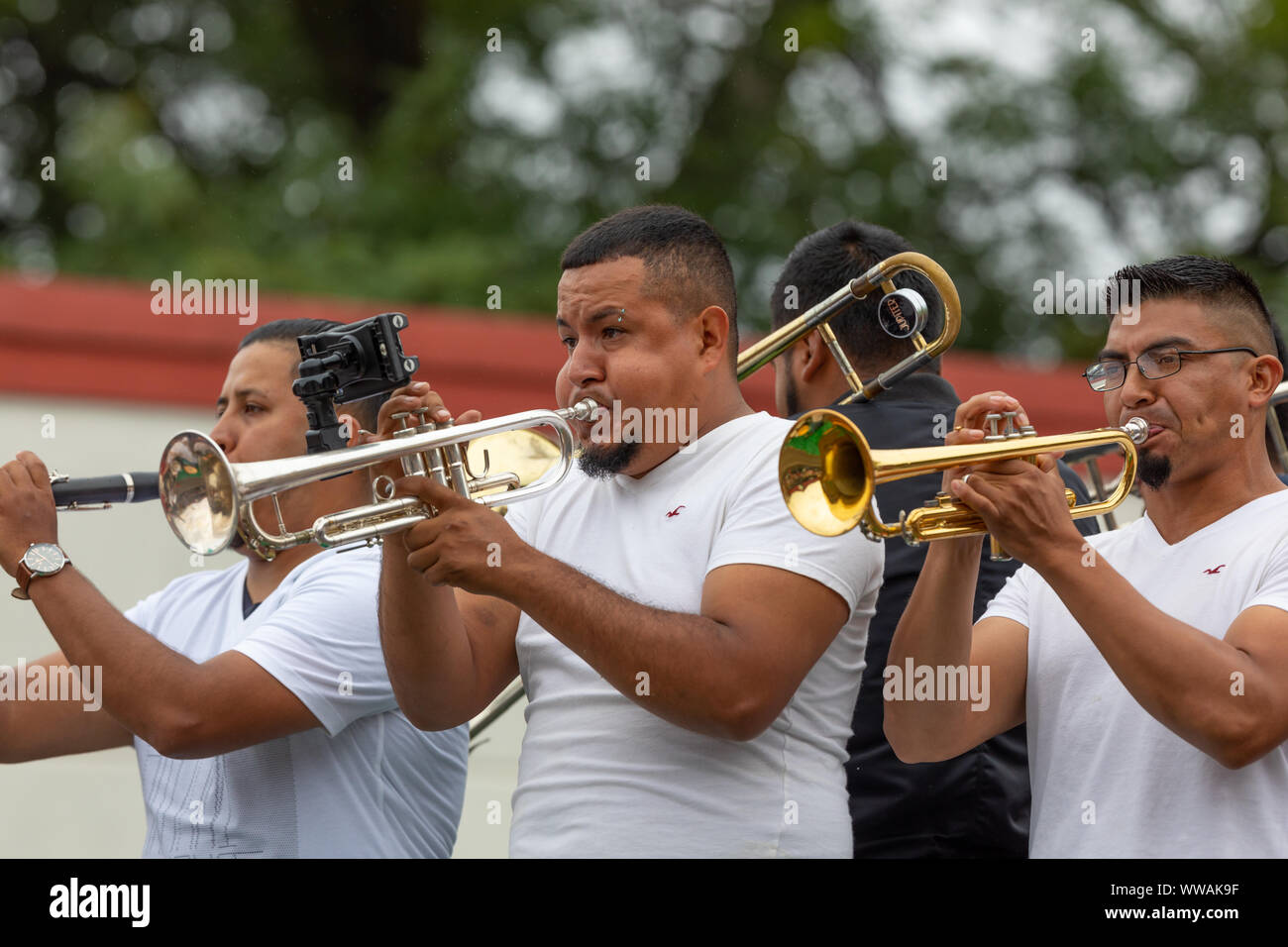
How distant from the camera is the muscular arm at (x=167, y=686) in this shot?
285cm

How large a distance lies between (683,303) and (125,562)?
10.3 ft

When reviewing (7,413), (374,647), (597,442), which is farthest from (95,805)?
(597,442)

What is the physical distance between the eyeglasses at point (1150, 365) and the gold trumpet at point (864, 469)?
0.84 feet

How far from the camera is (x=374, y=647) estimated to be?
307cm

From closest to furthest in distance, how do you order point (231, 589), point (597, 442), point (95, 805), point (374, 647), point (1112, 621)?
1. point (1112, 621)
2. point (597, 442)
3. point (374, 647)
4. point (231, 589)
5. point (95, 805)

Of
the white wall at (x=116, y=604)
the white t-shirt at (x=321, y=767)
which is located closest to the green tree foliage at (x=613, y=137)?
the white wall at (x=116, y=604)

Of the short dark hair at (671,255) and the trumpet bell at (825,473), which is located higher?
the short dark hair at (671,255)

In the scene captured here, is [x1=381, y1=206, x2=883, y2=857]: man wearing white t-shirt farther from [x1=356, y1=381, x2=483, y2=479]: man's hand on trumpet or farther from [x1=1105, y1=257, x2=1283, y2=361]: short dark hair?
[x1=1105, y1=257, x2=1283, y2=361]: short dark hair

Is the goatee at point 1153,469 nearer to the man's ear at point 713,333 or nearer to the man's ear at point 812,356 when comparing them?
the man's ear at point 713,333

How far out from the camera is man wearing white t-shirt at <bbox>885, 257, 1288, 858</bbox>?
7.96 ft

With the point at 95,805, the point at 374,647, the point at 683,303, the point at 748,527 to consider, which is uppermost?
the point at 683,303

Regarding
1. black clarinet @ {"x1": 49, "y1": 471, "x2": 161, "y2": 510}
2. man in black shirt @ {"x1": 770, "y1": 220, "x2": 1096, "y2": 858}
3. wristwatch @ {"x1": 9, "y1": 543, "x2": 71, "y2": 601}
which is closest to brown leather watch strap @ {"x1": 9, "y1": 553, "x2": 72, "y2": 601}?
wristwatch @ {"x1": 9, "y1": 543, "x2": 71, "y2": 601}

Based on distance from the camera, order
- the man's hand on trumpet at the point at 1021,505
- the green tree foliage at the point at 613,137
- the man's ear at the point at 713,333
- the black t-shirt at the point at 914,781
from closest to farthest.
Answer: the man's hand on trumpet at the point at 1021,505 → the man's ear at the point at 713,333 → the black t-shirt at the point at 914,781 → the green tree foliage at the point at 613,137
